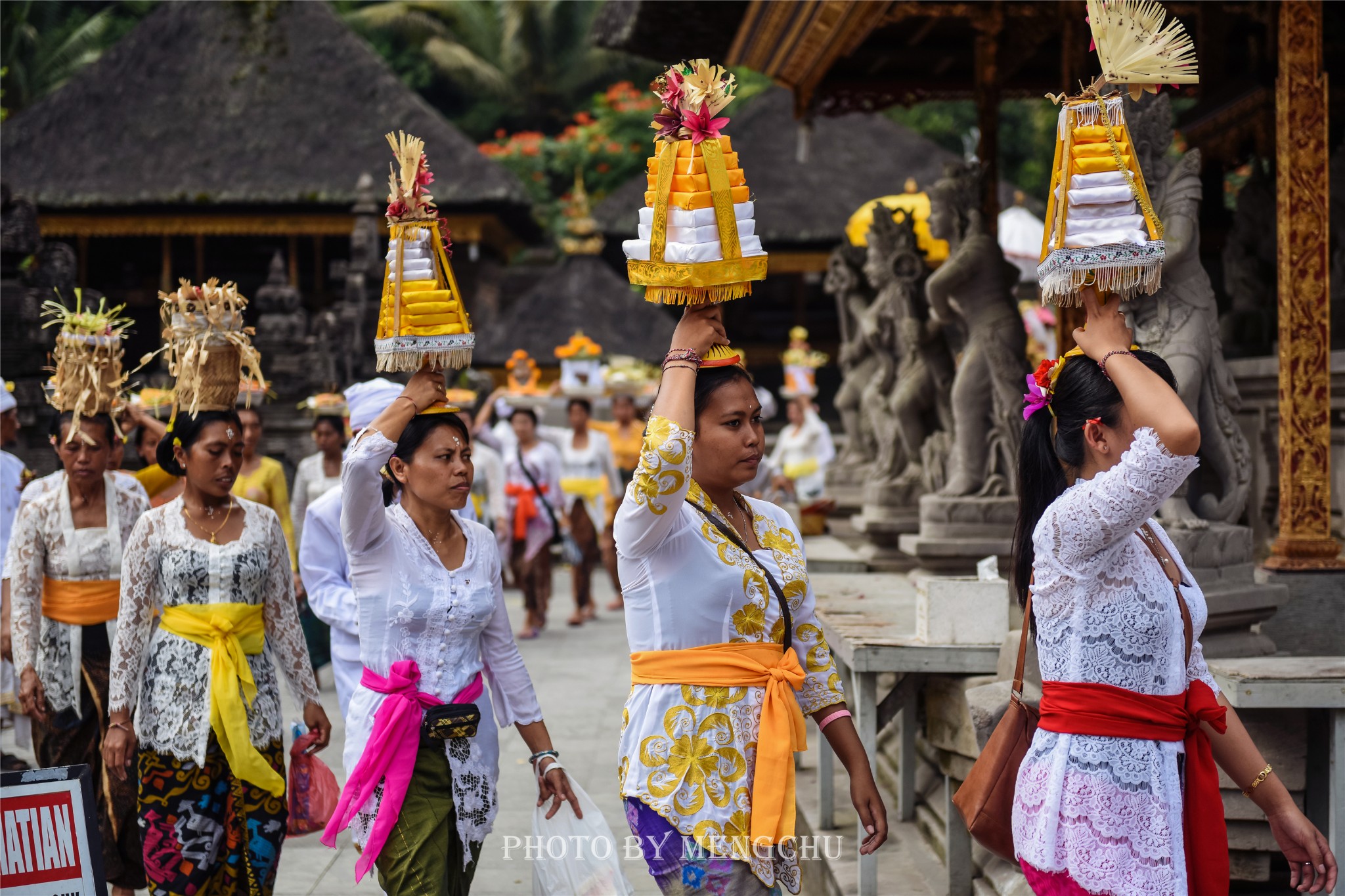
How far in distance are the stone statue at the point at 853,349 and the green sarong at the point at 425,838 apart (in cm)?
864

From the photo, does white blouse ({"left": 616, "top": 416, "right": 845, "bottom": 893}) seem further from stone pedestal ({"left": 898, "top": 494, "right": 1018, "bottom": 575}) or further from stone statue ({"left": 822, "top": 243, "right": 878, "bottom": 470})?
stone statue ({"left": 822, "top": 243, "right": 878, "bottom": 470})

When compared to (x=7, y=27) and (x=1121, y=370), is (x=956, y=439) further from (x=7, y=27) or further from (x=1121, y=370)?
(x=7, y=27)

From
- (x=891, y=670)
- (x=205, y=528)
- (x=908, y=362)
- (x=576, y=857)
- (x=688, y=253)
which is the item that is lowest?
(x=576, y=857)

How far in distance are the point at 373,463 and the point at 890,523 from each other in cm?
600

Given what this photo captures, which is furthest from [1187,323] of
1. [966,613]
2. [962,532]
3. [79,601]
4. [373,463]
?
[79,601]

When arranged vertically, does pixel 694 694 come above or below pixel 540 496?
above

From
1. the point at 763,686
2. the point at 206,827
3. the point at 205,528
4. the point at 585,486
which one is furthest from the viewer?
the point at 585,486

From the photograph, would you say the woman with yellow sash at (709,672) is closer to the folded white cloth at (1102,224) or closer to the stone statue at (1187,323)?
the folded white cloth at (1102,224)

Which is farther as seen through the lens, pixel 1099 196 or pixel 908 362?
pixel 908 362

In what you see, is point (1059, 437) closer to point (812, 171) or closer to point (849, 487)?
point (849, 487)

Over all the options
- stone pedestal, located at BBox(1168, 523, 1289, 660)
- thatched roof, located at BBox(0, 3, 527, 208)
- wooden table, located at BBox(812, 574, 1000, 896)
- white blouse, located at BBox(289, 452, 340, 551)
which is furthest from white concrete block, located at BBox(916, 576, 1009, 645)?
thatched roof, located at BBox(0, 3, 527, 208)

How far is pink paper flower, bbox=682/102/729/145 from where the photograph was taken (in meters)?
2.89

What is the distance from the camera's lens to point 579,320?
2448cm

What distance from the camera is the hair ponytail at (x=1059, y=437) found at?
2805 mm
